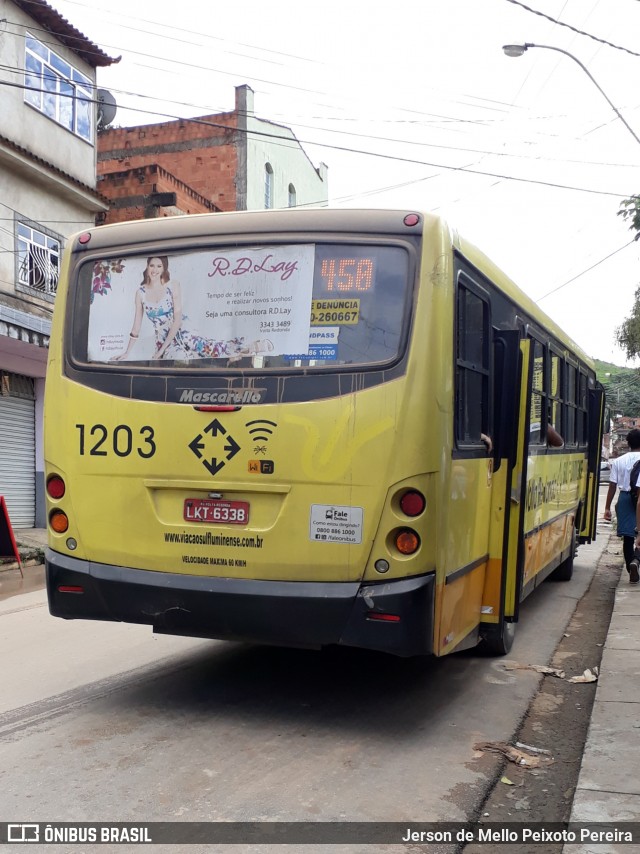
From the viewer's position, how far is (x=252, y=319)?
16.9 feet

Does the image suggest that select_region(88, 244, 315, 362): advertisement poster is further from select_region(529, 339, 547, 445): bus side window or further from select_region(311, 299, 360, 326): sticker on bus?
select_region(529, 339, 547, 445): bus side window

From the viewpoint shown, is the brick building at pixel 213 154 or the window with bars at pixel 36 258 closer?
the window with bars at pixel 36 258

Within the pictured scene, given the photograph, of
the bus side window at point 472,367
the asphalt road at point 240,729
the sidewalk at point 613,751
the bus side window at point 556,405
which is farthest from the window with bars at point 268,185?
the bus side window at point 472,367

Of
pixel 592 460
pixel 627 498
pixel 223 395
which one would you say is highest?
pixel 223 395

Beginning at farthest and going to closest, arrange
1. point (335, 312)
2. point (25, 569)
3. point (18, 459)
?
point (18, 459) < point (25, 569) < point (335, 312)

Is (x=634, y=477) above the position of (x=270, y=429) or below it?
below

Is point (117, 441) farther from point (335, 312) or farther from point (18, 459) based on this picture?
point (18, 459)

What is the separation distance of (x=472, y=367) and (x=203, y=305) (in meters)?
1.68

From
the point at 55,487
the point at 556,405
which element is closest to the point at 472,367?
the point at 55,487

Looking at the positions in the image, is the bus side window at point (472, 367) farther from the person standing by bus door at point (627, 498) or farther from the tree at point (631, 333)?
the tree at point (631, 333)

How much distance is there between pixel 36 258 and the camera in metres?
18.0

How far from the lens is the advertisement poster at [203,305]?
201 inches

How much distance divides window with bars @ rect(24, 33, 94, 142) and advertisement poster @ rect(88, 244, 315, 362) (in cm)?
1287

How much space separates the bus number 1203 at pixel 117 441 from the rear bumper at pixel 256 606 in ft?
2.16
